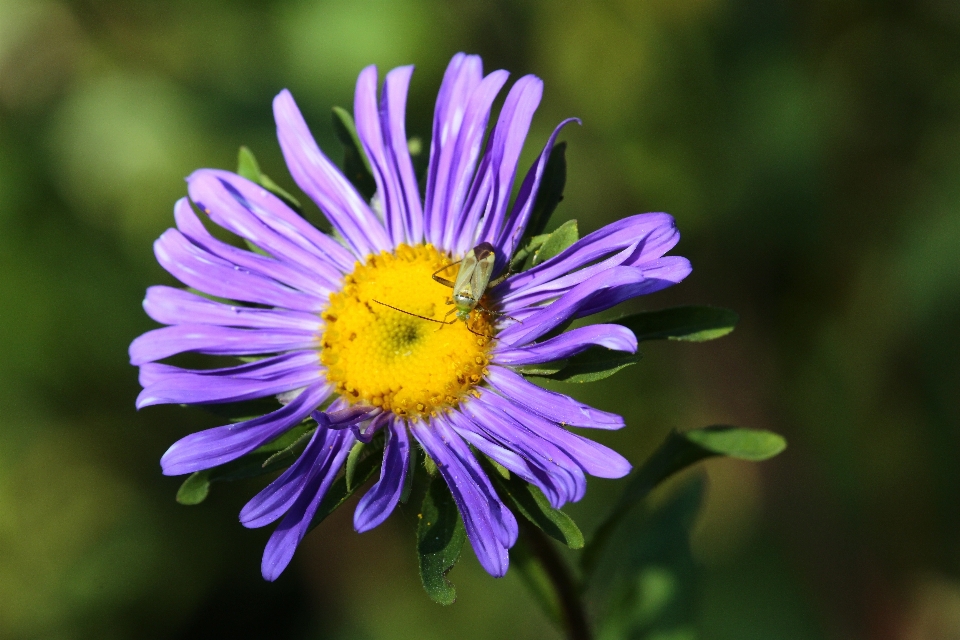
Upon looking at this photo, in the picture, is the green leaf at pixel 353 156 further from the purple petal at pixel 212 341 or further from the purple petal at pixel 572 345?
the purple petal at pixel 572 345

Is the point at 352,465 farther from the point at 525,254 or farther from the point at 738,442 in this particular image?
the point at 738,442

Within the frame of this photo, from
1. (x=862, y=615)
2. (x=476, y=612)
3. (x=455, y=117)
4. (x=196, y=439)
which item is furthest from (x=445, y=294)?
(x=862, y=615)

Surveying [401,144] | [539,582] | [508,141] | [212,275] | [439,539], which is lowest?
[539,582]

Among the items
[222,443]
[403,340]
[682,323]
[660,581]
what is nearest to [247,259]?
[403,340]

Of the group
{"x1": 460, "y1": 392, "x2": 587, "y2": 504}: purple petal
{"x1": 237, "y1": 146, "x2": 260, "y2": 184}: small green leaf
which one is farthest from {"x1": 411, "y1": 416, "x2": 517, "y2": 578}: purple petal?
{"x1": 237, "y1": 146, "x2": 260, "y2": 184}: small green leaf

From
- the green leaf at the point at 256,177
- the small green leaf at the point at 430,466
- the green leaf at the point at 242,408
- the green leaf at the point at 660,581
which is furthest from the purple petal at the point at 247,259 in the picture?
the green leaf at the point at 660,581

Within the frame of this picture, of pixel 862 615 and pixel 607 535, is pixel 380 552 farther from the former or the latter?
pixel 862 615
